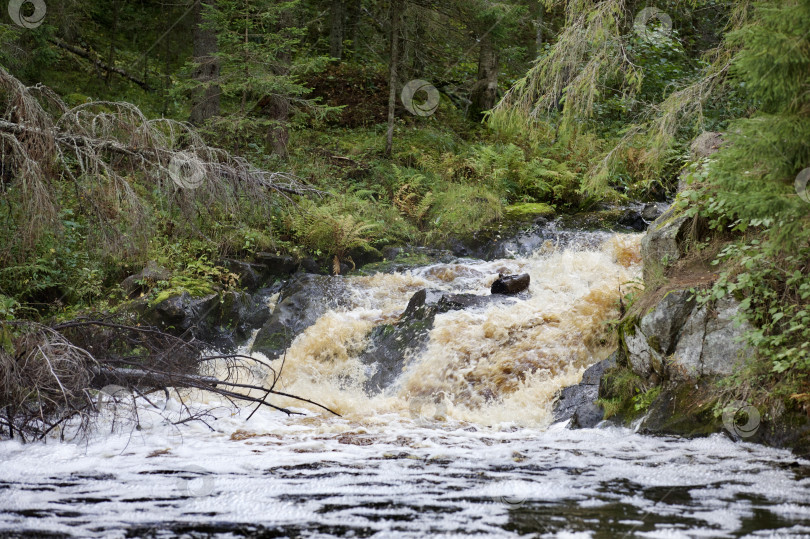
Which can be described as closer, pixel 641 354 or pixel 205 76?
pixel 641 354

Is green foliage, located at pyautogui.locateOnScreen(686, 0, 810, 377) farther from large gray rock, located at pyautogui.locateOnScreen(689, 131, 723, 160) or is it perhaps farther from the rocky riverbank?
large gray rock, located at pyautogui.locateOnScreen(689, 131, 723, 160)

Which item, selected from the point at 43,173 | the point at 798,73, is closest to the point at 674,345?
the point at 798,73

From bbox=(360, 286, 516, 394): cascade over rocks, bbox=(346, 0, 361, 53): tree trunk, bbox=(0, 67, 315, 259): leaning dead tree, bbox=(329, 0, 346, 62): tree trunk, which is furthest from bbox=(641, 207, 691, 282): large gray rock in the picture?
bbox=(346, 0, 361, 53): tree trunk

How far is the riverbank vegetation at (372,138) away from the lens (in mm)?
5250

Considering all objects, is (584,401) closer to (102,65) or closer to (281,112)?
(281,112)

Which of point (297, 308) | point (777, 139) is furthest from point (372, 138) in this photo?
point (777, 139)

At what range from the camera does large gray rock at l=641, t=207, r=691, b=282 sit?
686 centimetres

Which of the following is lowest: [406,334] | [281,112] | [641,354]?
[641,354]

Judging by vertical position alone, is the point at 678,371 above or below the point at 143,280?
below

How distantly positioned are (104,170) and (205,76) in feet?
28.2

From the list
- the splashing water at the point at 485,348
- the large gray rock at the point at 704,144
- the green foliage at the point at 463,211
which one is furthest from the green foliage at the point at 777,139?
the green foliage at the point at 463,211

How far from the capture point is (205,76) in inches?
548

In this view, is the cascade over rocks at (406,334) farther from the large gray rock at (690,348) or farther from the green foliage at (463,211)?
the large gray rock at (690,348)

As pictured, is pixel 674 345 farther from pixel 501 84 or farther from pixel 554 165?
pixel 501 84
